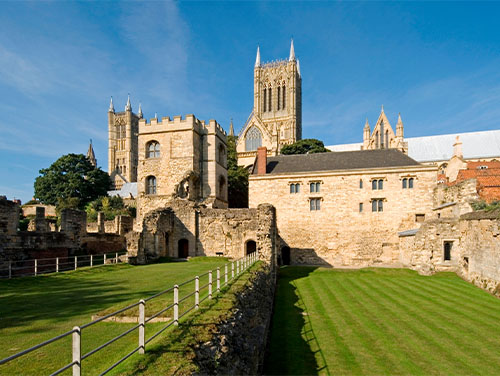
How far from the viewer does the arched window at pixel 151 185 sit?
3192cm

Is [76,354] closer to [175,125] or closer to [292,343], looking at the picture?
[292,343]

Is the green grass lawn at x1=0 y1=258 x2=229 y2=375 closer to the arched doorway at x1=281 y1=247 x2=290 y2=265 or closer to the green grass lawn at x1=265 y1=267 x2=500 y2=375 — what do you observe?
the green grass lawn at x1=265 y1=267 x2=500 y2=375

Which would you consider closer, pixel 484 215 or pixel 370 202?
pixel 484 215

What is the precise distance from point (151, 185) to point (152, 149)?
12.6 feet

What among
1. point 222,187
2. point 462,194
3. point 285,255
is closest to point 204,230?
point 222,187

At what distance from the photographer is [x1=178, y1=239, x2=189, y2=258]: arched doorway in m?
27.3

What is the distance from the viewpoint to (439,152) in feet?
195

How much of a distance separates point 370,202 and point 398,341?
2135 centimetres

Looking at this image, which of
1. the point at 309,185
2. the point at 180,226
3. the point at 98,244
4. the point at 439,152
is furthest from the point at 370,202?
the point at 439,152

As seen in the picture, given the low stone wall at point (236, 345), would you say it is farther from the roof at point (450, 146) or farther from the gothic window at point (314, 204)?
the roof at point (450, 146)

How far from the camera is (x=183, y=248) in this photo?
2744cm

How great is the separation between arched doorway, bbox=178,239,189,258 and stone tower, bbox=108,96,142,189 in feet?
242

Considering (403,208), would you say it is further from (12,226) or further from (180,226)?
(12,226)

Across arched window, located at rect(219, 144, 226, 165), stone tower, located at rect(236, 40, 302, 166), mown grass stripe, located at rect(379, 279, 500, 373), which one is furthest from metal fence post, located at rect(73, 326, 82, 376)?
stone tower, located at rect(236, 40, 302, 166)
